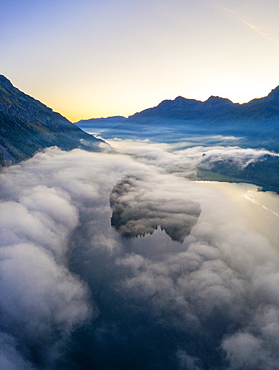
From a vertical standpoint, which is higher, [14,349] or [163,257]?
[163,257]

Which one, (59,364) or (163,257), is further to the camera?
(163,257)

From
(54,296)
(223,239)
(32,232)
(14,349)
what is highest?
(223,239)

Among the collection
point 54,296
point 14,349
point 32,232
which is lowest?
point 14,349

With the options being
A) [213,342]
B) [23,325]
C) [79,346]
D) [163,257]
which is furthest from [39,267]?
[213,342]

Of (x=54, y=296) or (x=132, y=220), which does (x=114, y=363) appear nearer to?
(x=54, y=296)

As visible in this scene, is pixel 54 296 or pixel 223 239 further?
pixel 223 239

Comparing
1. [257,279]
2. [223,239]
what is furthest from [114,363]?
[223,239]

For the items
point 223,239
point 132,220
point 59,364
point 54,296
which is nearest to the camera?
point 59,364

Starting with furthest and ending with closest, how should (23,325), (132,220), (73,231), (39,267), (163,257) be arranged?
(132,220), (73,231), (163,257), (39,267), (23,325)

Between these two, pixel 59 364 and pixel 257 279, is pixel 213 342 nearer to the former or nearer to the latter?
pixel 257 279
